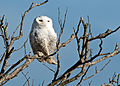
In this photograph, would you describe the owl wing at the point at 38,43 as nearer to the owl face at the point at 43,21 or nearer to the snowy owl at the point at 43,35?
the snowy owl at the point at 43,35

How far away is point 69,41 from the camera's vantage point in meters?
5.11

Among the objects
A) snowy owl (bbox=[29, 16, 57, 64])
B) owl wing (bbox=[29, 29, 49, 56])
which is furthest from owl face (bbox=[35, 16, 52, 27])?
owl wing (bbox=[29, 29, 49, 56])

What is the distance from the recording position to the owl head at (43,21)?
599cm

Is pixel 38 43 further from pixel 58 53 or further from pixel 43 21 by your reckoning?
pixel 58 53

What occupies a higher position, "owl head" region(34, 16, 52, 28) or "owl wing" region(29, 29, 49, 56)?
"owl head" region(34, 16, 52, 28)

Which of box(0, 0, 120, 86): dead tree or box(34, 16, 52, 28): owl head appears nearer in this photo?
box(0, 0, 120, 86): dead tree

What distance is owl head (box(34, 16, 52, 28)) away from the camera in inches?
236

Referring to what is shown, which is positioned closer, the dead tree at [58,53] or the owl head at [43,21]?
the dead tree at [58,53]

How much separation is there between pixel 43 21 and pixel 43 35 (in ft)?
1.11

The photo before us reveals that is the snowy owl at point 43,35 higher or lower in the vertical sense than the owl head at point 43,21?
lower

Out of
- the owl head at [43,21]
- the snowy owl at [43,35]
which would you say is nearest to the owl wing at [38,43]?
the snowy owl at [43,35]

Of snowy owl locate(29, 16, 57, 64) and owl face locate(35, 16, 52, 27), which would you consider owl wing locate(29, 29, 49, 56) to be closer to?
snowy owl locate(29, 16, 57, 64)

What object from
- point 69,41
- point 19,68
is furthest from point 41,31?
point 19,68

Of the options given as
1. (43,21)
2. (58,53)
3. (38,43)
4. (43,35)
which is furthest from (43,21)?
(58,53)
